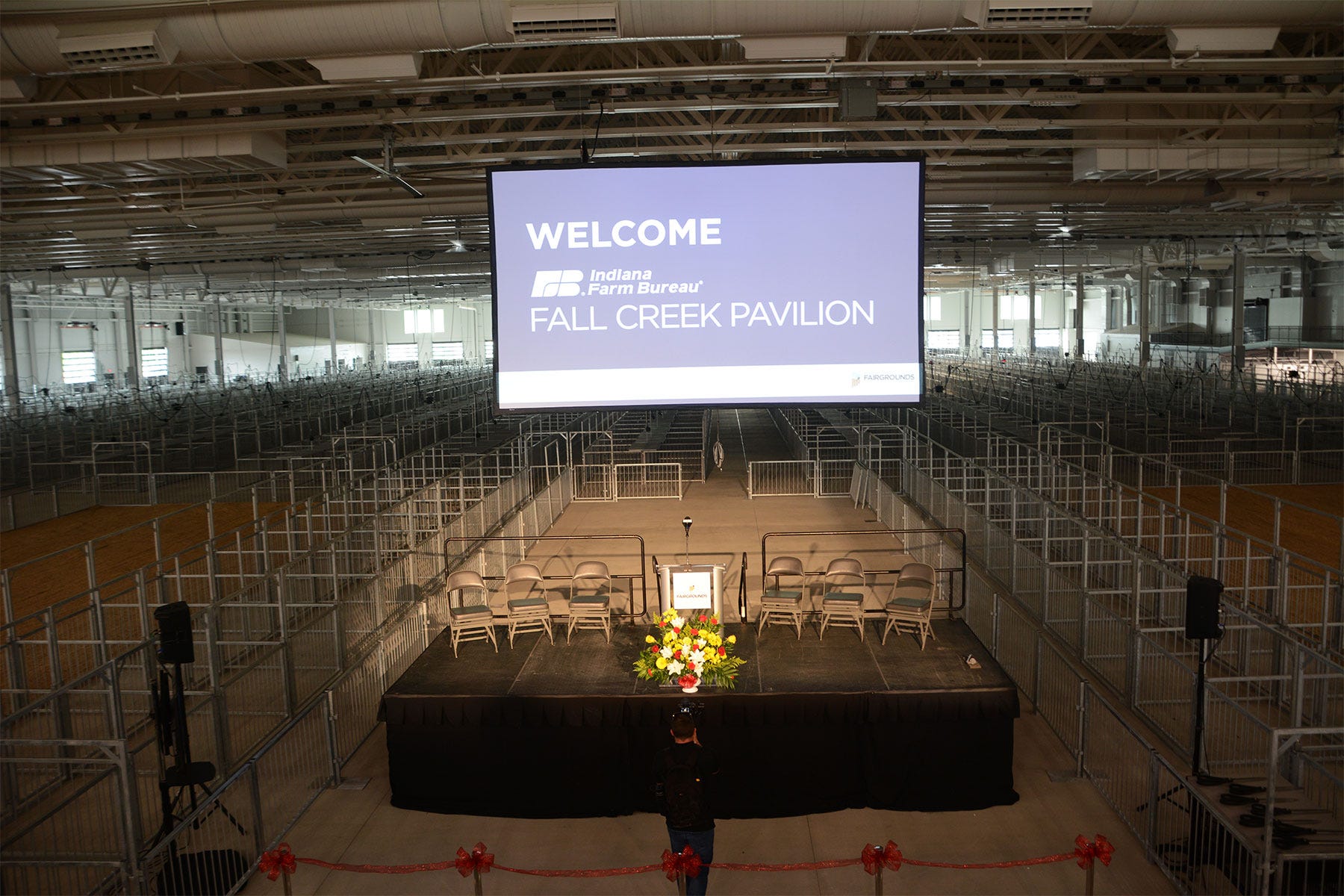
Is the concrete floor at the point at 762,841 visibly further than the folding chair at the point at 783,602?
No

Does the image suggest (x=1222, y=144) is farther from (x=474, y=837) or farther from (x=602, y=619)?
(x=474, y=837)

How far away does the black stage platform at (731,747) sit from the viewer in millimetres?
9367

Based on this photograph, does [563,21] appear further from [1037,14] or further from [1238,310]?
[1238,310]

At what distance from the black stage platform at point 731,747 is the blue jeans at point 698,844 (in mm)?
1967

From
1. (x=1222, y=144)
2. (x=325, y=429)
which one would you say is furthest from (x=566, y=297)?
(x=325, y=429)

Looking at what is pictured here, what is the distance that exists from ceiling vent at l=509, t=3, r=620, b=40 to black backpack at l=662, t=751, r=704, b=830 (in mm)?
6630

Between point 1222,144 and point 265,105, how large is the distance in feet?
51.4

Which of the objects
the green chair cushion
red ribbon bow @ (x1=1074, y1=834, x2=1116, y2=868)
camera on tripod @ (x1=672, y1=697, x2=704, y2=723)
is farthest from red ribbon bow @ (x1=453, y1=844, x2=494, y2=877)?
the green chair cushion

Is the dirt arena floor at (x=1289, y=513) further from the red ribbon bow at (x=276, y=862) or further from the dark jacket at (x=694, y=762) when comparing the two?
the red ribbon bow at (x=276, y=862)

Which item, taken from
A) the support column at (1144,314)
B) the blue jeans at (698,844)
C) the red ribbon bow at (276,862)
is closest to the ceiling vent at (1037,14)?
the blue jeans at (698,844)

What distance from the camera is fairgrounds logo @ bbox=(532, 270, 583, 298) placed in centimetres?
998

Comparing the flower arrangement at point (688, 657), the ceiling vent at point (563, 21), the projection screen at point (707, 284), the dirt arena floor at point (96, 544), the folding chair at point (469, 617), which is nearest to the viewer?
the ceiling vent at point (563, 21)

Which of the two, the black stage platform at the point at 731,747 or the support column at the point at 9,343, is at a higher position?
the support column at the point at 9,343

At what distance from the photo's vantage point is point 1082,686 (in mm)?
9094
